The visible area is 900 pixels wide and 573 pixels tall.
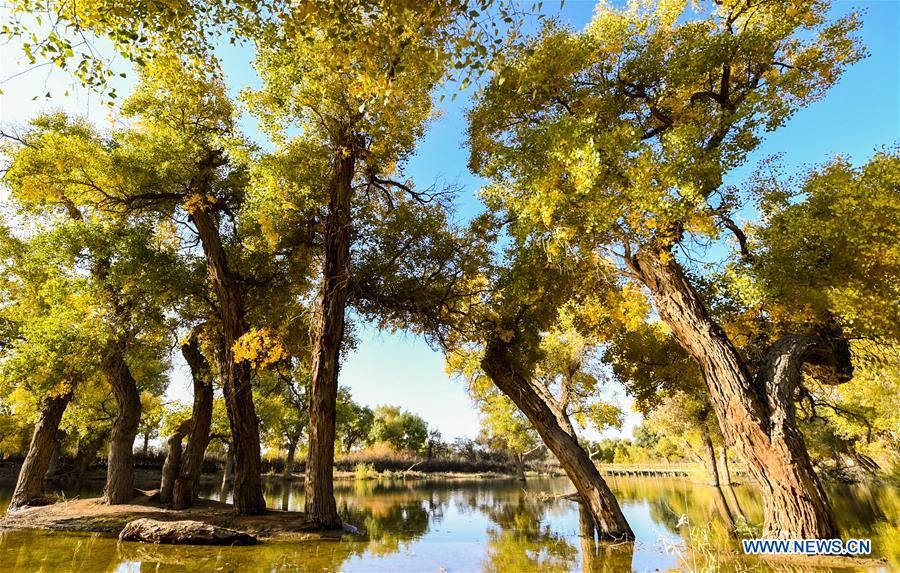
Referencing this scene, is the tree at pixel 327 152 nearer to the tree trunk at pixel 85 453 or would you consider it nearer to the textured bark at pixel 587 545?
the textured bark at pixel 587 545

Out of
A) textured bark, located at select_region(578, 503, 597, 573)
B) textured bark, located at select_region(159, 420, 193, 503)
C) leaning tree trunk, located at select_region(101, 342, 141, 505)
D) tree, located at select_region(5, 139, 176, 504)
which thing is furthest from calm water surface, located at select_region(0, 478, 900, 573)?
tree, located at select_region(5, 139, 176, 504)

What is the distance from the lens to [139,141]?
11258 millimetres

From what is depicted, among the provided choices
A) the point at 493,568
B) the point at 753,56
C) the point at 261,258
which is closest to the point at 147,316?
the point at 261,258

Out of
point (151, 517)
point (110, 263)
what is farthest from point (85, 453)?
point (151, 517)

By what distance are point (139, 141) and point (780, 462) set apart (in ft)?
51.3

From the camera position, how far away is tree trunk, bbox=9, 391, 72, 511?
1185cm

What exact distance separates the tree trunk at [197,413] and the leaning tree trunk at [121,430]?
1.37m

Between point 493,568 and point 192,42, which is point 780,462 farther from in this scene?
point 192,42

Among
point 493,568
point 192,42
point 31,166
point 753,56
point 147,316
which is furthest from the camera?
point 147,316

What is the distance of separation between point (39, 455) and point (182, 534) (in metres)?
8.37

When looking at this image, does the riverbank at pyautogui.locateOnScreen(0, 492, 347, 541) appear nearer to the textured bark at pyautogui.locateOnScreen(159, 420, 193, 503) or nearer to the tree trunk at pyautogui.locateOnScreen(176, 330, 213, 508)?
the textured bark at pyautogui.locateOnScreen(159, 420, 193, 503)

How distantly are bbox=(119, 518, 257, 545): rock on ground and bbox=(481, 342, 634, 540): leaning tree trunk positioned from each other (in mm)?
6222

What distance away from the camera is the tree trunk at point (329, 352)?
29.8 feet

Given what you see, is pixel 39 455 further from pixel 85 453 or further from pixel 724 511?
pixel 85 453
